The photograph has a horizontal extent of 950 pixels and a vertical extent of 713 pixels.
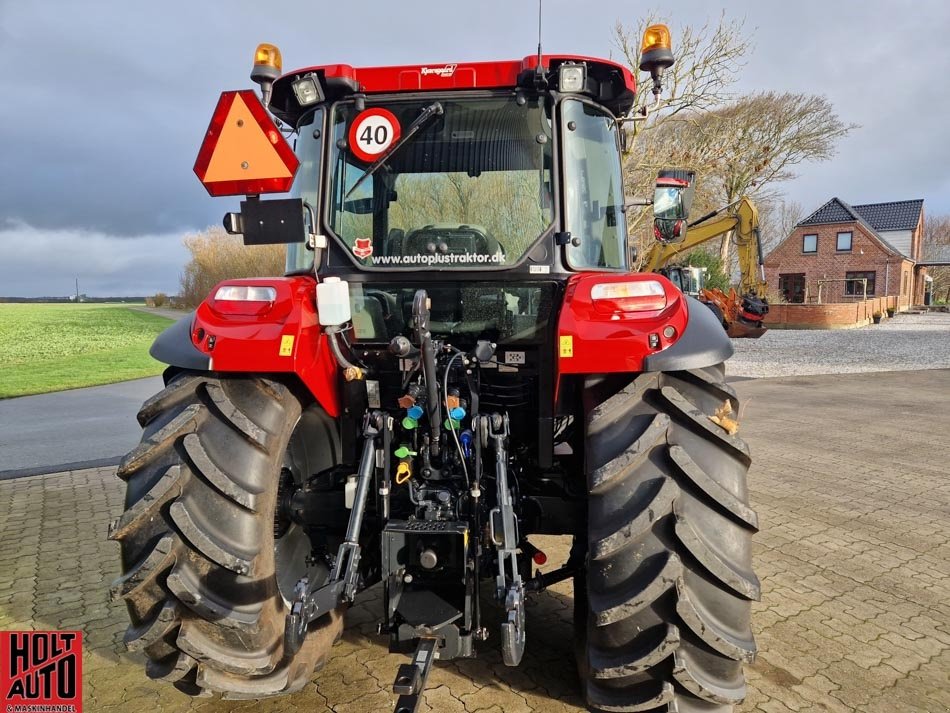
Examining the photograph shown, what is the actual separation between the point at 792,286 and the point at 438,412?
43303 millimetres

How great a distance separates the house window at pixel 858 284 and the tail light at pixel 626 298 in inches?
1682

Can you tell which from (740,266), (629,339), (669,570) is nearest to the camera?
(669,570)

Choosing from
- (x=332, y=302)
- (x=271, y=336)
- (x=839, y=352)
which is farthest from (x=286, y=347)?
(x=839, y=352)

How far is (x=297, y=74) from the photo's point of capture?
2824 mm

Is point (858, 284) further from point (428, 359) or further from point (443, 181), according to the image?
point (428, 359)

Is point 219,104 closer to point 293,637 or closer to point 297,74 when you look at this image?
point 297,74

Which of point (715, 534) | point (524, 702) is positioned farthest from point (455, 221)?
point (524, 702)

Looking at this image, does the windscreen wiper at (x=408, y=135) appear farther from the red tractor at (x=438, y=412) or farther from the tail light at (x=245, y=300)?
the tail light at (x=245, y=300)

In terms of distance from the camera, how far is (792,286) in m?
40.9

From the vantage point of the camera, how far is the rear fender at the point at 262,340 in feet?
7.93

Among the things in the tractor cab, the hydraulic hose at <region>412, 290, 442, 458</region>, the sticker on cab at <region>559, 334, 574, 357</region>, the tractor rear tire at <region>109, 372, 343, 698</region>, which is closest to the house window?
the tractor cab

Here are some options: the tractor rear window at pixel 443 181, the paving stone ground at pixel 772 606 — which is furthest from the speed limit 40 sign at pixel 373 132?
the paving stone ground at pixel 772 606

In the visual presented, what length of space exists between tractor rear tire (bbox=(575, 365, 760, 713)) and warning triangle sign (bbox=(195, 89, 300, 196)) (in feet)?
5.16

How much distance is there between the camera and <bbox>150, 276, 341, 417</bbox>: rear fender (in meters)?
2.42
